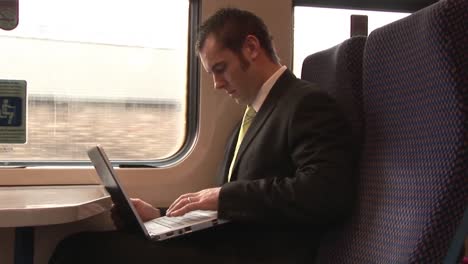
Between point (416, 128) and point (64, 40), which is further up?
point (64, 40)

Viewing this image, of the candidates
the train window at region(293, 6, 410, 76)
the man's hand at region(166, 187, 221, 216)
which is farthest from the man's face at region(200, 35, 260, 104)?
the train window at region(293, 6, 410, 76)

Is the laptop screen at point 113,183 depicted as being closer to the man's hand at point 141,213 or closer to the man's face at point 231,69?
the man's hand at point 141,213

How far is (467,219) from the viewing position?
3.43 feet

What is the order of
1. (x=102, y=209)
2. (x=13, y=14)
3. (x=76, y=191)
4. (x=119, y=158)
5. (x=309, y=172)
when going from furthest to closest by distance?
(x=119, y=158)
(x=13, y=14)
(x=76, y=191)
(x=102, y=209)
(x=309, y=172)

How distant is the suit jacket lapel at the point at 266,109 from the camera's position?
161 cm

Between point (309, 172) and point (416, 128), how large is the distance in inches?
12.7

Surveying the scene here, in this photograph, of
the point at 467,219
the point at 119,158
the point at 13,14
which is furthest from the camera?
the point at 119,158

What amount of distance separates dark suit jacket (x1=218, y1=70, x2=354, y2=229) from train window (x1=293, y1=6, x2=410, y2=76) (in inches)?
33.1

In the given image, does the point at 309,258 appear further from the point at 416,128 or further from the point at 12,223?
the point at 12,223

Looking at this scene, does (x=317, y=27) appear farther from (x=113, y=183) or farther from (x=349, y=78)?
(x=113, y=183)

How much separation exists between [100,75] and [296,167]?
1.08m

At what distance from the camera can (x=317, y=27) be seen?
2.42 m

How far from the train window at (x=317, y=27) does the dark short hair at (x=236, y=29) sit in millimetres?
617

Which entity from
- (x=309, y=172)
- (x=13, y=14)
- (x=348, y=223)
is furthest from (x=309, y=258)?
(x=13, y=14)
